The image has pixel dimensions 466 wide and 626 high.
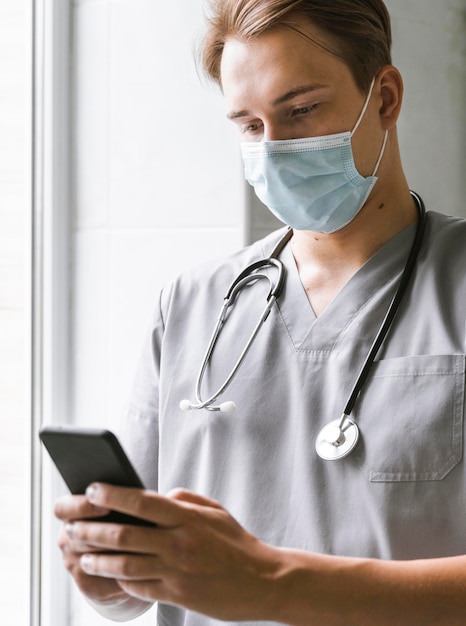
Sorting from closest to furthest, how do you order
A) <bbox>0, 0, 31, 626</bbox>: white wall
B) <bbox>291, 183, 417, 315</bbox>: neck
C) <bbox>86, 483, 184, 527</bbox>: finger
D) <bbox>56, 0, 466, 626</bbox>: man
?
<bbox>86, 483, 184, 527</bbox>: finger
<bbox>56, 0, 466, 626</bbox>: man
<bbox>291, 183, 417, 315</bbox>: neck
<bbox>0, 0, 31, 626</bbox>: white wall

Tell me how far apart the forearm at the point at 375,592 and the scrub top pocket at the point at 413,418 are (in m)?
0.14

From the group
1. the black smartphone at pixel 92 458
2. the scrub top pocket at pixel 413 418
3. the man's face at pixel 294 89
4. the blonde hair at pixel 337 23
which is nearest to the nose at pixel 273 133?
the man's face at pixel 294 89

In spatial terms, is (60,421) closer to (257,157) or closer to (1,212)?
(1,212)

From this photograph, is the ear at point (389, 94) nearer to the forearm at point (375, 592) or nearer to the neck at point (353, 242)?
the neck at point (353, 242)

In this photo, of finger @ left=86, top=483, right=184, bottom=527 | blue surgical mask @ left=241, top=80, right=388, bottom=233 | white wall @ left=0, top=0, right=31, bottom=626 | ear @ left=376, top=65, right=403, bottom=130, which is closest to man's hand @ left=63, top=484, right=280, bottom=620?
finger @ left=86, top=483, right=184, bottom=527

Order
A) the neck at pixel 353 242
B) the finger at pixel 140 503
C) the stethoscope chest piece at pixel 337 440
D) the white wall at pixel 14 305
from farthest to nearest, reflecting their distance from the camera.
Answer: the white wall at pixel 14 305 < the neck at pixel 353 242 < the stethoscope chest piece at pixel 337 440 < the finger at pixel 140 503

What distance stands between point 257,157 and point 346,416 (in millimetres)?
354

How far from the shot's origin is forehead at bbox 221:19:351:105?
3.54 ft

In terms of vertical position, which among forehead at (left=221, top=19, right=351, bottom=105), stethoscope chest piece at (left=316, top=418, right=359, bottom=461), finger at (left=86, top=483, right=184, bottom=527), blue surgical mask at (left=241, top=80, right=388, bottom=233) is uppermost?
forehead at (left=221, top=19, right=351, bottom=105)

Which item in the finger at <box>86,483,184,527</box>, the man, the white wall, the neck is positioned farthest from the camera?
the white wall

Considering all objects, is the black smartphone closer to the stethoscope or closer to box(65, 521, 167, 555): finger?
box(65, 521, 167, 555): finger

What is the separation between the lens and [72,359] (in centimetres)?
183

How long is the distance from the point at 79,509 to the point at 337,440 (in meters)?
0.34

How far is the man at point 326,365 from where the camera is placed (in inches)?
36.4
